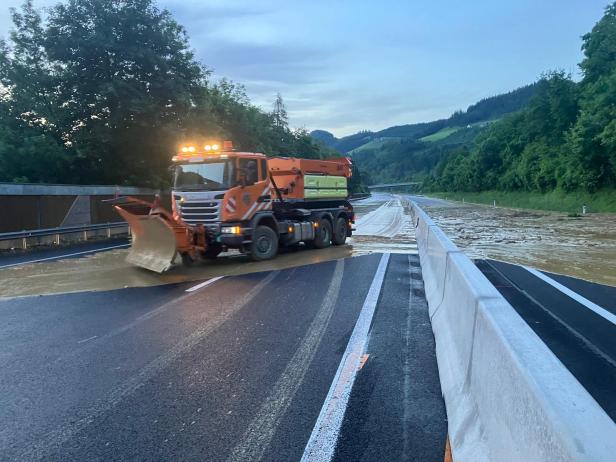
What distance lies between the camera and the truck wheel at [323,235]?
51.7ft

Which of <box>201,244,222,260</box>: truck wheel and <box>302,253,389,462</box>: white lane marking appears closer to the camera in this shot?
<box>302,253,389,462</box>: white lane marking

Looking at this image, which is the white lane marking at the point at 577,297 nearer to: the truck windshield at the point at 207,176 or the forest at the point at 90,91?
the truck windshield at the point at 207,176

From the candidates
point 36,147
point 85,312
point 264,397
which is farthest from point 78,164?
point 264,397

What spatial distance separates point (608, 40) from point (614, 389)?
4985 centimetres

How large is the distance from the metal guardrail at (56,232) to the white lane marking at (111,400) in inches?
539

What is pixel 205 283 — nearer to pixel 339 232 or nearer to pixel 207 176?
pixel 207 176

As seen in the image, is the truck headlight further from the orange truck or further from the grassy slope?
the grassy slope

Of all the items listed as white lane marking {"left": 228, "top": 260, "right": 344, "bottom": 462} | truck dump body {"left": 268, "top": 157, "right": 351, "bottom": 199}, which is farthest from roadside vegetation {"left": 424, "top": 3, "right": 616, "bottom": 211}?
white lane marking {"left": 228, "top": 260, "right": 344, "bottom": 462}

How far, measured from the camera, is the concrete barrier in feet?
6.15

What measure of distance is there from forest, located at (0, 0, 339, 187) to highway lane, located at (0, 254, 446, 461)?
19662 mm

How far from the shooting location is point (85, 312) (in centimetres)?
773

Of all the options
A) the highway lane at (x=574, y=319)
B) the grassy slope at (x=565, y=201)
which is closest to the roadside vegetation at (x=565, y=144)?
the grassy slope at (x=565, y=201)

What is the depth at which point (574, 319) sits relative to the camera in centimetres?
678

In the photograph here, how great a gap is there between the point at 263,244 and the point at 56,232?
10.7 meters
